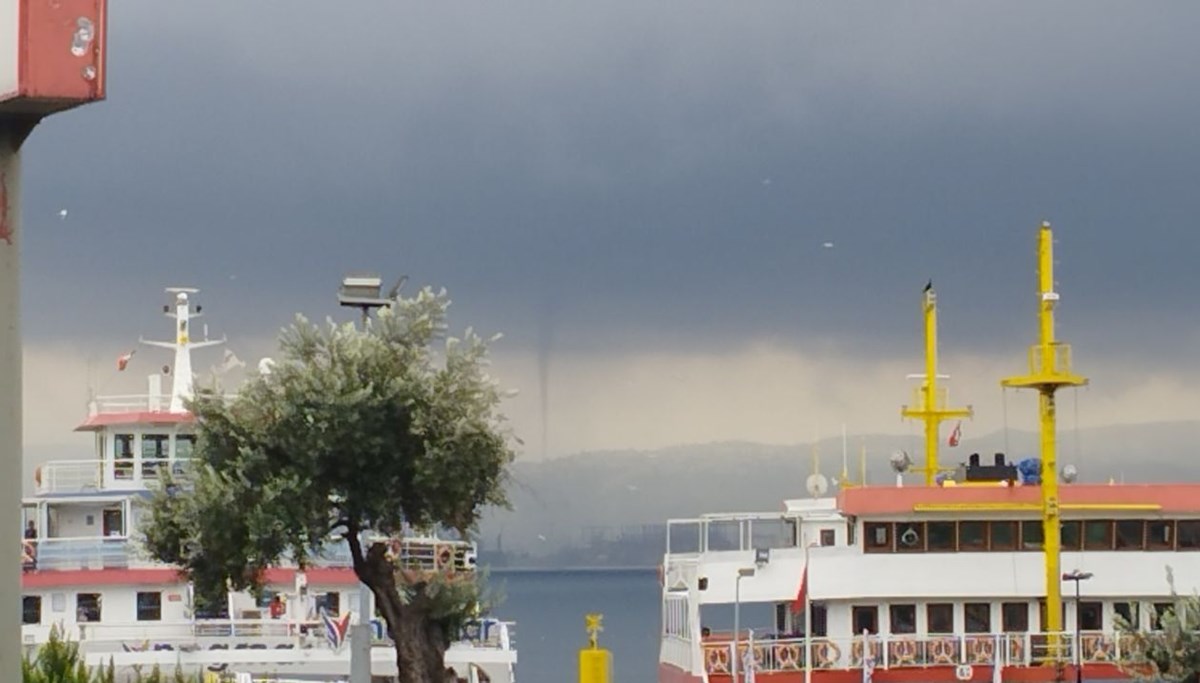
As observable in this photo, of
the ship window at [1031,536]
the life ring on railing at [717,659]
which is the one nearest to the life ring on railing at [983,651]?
the ship window at [1031,536]

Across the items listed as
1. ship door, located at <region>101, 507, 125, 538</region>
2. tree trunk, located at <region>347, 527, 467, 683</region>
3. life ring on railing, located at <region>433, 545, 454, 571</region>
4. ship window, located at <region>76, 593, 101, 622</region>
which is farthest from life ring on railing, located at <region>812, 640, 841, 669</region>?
tree trunk, located at <region>347, 527, 467, 683</region>

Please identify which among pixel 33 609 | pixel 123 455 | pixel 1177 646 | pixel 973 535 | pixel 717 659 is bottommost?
pixel 717 659

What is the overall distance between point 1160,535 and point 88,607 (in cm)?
2521

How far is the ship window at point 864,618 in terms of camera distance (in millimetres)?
49812

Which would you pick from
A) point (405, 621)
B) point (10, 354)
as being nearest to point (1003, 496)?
point (405, 621)

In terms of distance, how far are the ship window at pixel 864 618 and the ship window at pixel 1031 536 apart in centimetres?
399

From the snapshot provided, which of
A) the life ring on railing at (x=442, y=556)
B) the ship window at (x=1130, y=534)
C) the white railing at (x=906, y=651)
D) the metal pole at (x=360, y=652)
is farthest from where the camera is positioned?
the ship window at (x=1130, y=534)

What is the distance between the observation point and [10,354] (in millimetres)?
9547

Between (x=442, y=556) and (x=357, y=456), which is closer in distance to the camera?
(x=357, y=456)

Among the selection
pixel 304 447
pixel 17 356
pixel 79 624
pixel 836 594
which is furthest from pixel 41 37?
pixel 836 594

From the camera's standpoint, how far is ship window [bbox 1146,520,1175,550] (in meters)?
51.0

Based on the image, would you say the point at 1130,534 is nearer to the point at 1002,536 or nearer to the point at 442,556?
the point at 1002,536

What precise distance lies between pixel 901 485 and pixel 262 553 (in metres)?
26.7

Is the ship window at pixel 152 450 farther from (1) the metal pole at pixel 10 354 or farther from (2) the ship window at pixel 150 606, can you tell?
(1) the metal pole at pixel 10 354
